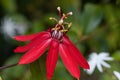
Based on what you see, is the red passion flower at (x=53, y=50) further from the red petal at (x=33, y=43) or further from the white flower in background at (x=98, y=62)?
the white flower in background at (x=98, y=62)

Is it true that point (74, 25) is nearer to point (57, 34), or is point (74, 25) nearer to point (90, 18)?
point (90, 18)

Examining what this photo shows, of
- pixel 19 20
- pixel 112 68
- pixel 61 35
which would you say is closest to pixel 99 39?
pixel 19 20

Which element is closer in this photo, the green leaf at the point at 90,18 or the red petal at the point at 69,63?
the red petal at the point at 69,63

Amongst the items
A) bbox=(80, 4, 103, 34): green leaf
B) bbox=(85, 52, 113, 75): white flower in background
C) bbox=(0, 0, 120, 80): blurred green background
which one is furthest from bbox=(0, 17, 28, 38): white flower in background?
bbox=(85, 52, 113, 75): white flower in background

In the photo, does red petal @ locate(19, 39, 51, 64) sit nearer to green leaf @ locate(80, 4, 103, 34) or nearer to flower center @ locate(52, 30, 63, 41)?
flower center @ locate(52, 30, 63, 41)

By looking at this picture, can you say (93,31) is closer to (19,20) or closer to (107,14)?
(107,14)

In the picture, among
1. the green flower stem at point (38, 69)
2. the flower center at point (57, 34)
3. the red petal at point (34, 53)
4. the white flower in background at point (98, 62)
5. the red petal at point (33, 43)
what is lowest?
the white flower in background at point (98, 62)

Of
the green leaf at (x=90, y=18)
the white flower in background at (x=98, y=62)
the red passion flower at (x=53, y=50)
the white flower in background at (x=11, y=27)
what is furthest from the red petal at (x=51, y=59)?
the white flower in background at (x=11, y=27)
